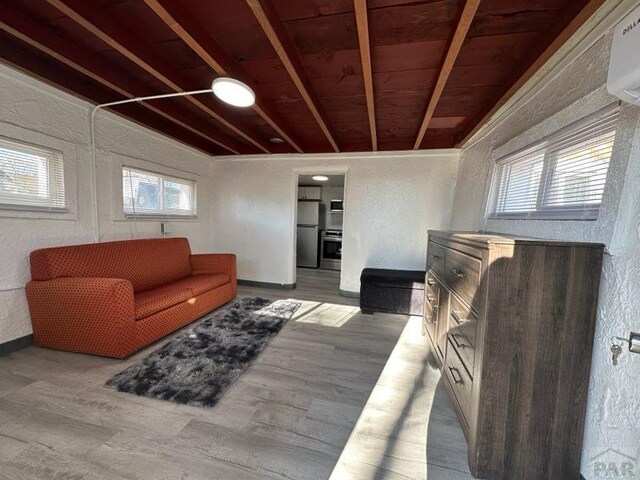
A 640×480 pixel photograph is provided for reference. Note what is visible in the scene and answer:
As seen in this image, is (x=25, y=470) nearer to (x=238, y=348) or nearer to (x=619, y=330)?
(x=238, y=348)

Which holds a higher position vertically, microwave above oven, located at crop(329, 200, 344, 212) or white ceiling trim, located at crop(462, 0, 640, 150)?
white ceiling trim, located at crop(462, 0, 640, 150)

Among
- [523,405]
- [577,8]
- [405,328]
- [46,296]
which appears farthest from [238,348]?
[577,8]

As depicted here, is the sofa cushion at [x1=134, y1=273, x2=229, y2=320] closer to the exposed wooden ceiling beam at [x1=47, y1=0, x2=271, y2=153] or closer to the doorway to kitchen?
the exposed wooden ceiling beam at [x1=47, y1=0, x2=271, y2=153]

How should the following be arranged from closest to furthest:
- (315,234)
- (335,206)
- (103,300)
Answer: (103,300) → (315,234) → (335,206)

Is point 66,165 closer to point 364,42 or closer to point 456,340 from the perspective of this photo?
point 364,42

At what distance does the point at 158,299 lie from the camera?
2.41m

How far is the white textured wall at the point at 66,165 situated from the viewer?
81.7 inches

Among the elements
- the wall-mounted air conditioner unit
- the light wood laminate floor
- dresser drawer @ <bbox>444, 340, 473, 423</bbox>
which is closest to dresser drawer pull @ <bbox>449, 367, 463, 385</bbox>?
dresser drawer @ <bbox>444, 340, 473, 423</bbox>

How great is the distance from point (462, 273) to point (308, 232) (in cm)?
489

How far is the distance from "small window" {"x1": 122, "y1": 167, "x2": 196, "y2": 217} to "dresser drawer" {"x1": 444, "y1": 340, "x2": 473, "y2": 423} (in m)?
3.57

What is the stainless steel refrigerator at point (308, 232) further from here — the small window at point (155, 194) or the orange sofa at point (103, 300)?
the orange sofa at point (103, 300)

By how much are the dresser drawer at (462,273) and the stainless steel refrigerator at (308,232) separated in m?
4.43

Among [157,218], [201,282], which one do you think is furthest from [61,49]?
[201,282]

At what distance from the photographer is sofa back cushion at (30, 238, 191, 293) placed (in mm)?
2160
